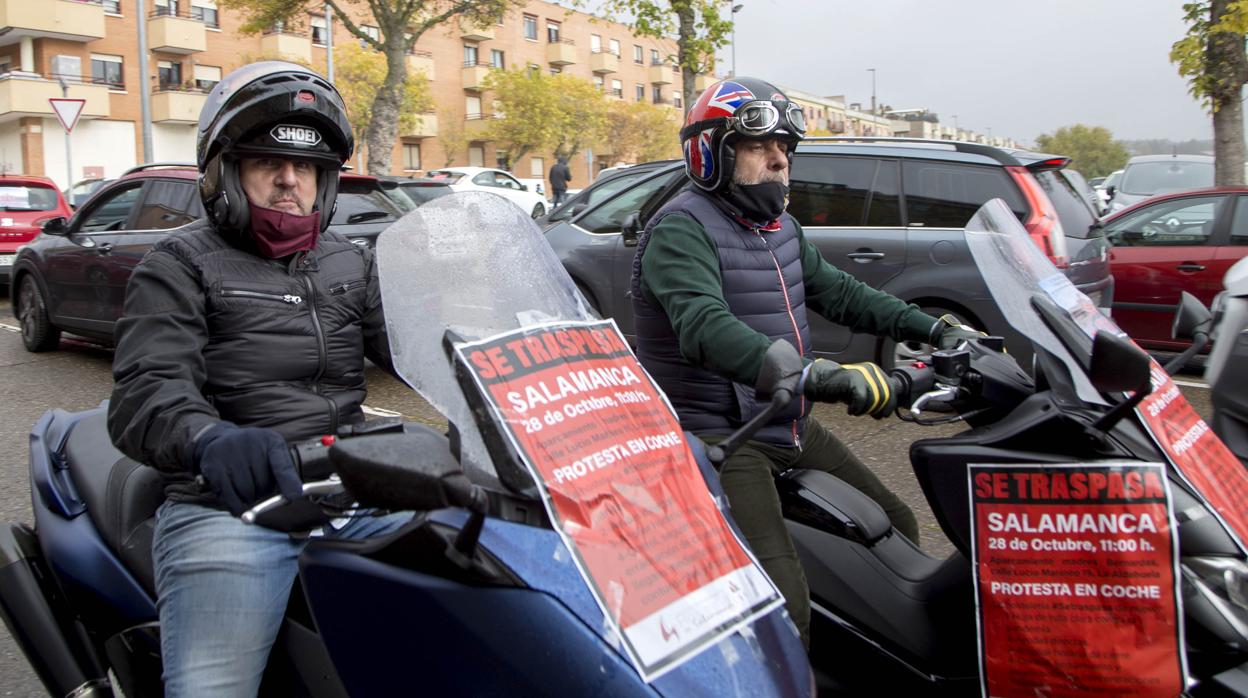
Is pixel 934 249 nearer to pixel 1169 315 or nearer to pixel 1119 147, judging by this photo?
pixel 1169 315

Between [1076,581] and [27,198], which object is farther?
[27,198]

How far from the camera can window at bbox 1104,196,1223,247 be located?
7.88 metres

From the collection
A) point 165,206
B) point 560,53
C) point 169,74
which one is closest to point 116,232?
point 165,206

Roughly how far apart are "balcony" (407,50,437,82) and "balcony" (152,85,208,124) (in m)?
13.4

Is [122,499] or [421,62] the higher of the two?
[421,62]

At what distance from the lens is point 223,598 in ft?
6.49

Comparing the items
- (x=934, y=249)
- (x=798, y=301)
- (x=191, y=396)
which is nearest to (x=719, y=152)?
(x=798, y=301)

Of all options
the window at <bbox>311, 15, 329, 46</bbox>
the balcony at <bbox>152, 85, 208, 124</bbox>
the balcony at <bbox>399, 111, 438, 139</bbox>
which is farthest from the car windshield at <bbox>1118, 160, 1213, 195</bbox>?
the balcony at <bbox>399, 111, 438, 139</bbox>

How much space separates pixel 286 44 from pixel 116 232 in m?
41.6

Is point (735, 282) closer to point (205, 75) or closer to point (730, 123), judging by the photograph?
point (730, 123)

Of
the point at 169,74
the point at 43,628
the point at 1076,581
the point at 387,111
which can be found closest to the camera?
the point at 1076,581

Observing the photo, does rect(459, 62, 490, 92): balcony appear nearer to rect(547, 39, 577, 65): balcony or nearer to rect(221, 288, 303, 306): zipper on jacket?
rect(547, 39, 577, 65): balcony

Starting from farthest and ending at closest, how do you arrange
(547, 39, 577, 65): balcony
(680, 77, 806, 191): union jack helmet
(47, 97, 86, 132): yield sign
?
(547, 39, 577, 65): balcony, (47, 97, 86, 132): yield sign, (680, 77, 806, 191): union jack helmet

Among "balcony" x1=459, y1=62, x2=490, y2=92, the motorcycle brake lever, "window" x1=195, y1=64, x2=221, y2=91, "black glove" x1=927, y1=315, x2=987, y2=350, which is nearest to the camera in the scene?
the motorcycle brake lever
